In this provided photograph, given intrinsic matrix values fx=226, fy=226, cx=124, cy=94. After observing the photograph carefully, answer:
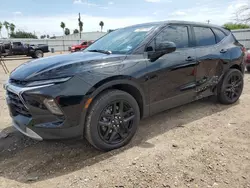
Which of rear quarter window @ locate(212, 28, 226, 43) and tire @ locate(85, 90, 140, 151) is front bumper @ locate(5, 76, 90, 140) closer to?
tire @ locate(85, 90, 140, 151)

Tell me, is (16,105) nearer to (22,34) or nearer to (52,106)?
(52,106)

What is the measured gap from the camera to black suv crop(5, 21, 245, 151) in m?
2.50

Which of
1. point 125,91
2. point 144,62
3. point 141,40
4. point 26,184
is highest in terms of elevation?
point 141,40

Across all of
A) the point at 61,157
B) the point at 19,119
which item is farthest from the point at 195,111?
the point at 19,119

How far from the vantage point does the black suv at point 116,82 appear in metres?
2.50

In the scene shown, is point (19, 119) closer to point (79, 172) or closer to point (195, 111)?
point (79, 172)

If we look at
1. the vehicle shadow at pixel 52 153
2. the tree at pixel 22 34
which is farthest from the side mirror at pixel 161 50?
the tree at pixel 22 34

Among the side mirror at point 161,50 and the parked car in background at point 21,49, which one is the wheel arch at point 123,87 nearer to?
the side mirror at point 161,50

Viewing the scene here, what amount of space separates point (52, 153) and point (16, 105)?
770 millimetres

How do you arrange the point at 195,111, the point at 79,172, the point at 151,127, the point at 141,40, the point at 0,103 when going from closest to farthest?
the point at 79,172 < the point at 141,40 < the point at 151,127 < the point at 195,111 < the point at 0,103

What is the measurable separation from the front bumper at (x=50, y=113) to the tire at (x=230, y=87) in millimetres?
3016

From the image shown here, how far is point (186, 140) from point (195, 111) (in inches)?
51.8

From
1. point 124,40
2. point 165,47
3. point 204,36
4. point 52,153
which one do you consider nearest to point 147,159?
point 52,153

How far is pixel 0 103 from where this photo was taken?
5164 millimetres
